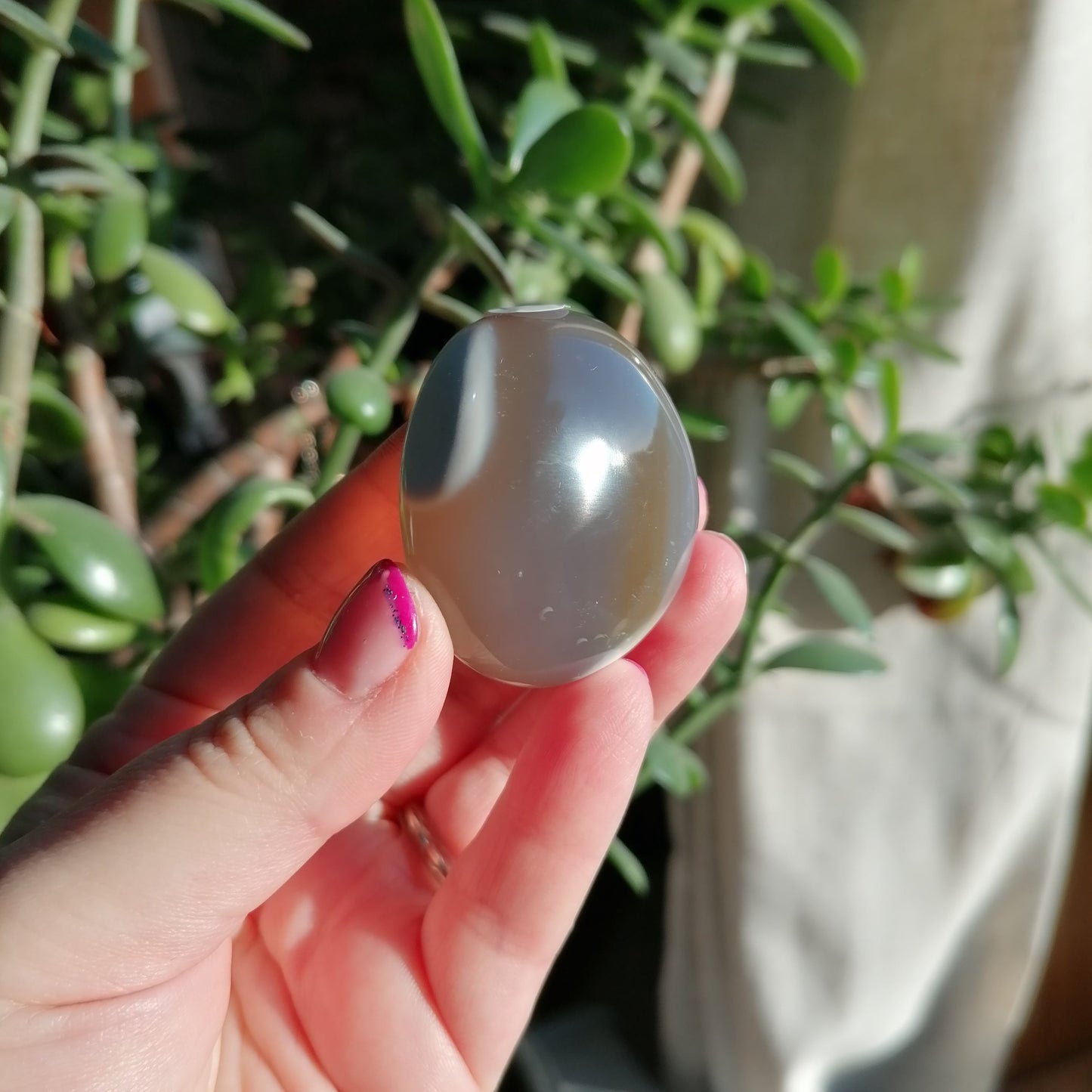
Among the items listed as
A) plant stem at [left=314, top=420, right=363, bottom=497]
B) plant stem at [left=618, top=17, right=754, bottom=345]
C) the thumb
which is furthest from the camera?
plant stem at [left=618, top=17, right=754, bottom=345]

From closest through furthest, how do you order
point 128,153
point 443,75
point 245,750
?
point 245,750 < point 443,75 < point 128,153

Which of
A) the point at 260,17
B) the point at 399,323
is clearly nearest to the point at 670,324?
the point at 399,323

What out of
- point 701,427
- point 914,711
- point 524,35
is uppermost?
point 524,35

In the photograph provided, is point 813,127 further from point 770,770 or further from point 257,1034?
point 257,1034

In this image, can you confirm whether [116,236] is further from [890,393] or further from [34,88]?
[890,393]

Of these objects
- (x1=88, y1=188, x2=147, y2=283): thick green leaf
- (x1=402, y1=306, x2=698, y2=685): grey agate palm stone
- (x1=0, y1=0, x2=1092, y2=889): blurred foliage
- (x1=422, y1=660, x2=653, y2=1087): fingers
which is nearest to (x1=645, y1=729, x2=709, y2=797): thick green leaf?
(x1=0, y1=0, x2=1092, y2=889): blurred foliage

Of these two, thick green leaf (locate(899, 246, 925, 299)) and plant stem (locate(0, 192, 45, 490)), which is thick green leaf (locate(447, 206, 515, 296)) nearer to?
plant stem (locate(0, 192, 45, 490))
